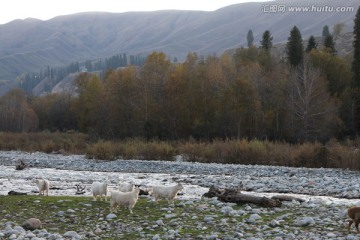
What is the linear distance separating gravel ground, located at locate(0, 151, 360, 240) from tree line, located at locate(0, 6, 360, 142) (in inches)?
705

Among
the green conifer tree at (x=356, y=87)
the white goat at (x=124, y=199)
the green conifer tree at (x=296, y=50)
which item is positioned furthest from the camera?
the green conifer tree at (x=296, y=50)

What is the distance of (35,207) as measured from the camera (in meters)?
14.3

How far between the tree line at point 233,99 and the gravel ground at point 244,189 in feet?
58.7

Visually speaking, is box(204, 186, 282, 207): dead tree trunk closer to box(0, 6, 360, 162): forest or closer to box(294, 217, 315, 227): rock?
box(294, 217, 315, 227): rock

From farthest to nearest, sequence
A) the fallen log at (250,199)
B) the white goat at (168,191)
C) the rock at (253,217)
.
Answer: the white goat at (168,191) < the fallen log at (250,199) < the rock at (253,217)

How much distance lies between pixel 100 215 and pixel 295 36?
59.4 metres

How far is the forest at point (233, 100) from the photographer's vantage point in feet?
175

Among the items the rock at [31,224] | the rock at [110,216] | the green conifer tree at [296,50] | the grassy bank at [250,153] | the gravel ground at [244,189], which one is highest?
the green conifer tree at [296,50]

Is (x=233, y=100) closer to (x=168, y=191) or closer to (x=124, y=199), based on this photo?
(x=168, y=191)

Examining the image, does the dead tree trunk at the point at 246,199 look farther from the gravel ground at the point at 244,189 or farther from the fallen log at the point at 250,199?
the gravel ground at the point at 244,189

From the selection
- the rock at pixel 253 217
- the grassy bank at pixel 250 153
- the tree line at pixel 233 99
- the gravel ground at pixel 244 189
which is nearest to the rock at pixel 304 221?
the gravel ground at pixel 244 189

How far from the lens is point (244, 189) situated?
72.5 ft

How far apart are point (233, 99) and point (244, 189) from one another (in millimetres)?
35269

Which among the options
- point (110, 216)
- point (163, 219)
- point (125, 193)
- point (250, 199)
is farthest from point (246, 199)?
point (110, 216)
